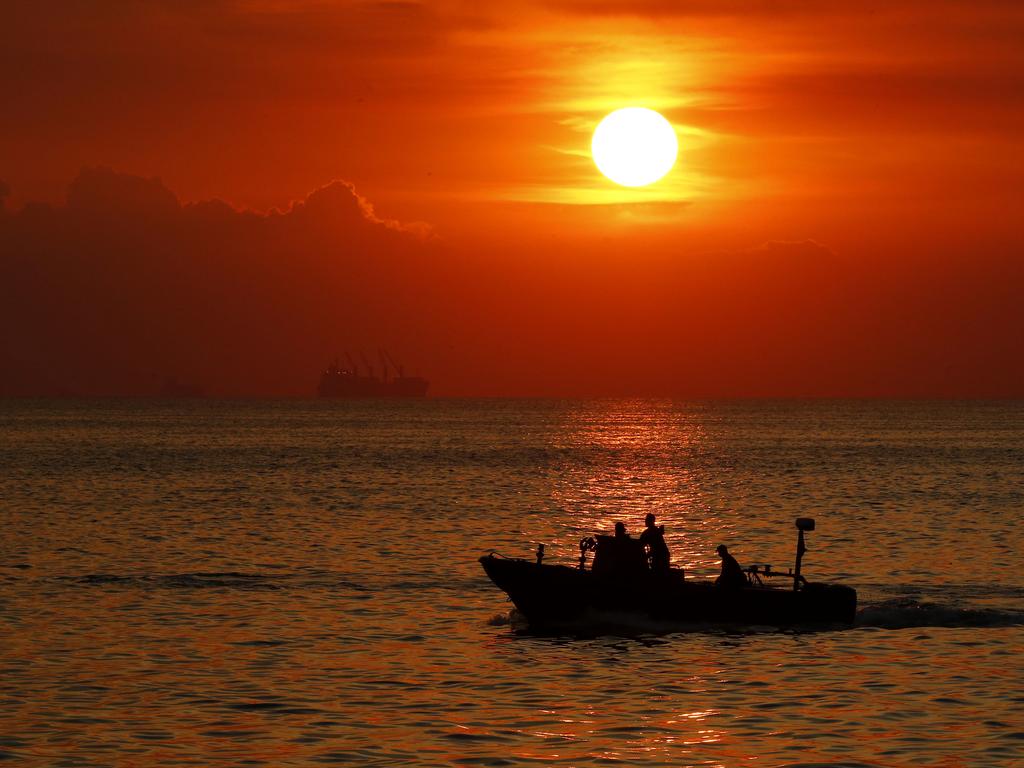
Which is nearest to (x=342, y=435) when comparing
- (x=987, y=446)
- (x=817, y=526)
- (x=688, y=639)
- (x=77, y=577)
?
(x=987, y=446)

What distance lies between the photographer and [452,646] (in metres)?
31.5

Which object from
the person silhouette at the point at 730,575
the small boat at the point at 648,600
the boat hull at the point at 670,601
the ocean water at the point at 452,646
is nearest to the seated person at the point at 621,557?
the small boat at the point at 648,600

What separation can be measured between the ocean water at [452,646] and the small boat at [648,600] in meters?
0.64

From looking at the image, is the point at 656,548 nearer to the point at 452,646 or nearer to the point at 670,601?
the point at 670,601

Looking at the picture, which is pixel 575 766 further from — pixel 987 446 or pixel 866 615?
pixel 987 446

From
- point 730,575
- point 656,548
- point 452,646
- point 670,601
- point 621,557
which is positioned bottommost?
point 452,646

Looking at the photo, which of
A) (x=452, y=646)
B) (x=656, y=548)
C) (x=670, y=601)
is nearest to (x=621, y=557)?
(x=656, y=548)

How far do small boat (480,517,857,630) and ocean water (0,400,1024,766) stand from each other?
64cm

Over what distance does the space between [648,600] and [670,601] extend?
0.53 meters

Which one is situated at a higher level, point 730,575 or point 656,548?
point 656,548

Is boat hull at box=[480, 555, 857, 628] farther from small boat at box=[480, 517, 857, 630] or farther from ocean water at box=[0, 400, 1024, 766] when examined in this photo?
ocean water at box=[0, 400, 1024, 766]

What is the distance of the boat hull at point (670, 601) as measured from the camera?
34.1m

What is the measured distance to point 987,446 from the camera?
161500 mm

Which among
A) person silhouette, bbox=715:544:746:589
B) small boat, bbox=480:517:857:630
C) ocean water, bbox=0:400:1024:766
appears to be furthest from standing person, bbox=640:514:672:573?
ocean water, bbox=0:400:1024:766
